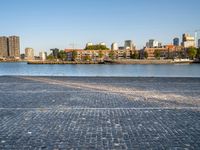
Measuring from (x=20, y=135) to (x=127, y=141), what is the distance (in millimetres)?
2463

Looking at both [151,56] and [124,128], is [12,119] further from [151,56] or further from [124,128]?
[151,56]

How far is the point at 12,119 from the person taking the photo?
808 centimetres

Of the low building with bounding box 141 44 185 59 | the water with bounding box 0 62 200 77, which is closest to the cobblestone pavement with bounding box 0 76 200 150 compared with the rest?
the water with bounding box 0 62 200 77

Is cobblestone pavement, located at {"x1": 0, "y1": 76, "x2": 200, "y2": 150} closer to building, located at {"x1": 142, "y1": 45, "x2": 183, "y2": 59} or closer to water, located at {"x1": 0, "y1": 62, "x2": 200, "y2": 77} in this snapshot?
water, located at {"x1": 0, "y1": 62, "x2": 200, "y2": 77}

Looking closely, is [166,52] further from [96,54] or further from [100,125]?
[100,125]

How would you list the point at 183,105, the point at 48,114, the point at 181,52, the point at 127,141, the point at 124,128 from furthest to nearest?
1. the point at 181,52
2. the point at 183,105
3. the point at 48,114
4. the point at 124,128
5. the point at 127,141

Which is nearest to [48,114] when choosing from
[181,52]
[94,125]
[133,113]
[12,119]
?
[12,119]

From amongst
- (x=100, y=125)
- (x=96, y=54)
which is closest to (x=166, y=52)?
(x=96, y=54)

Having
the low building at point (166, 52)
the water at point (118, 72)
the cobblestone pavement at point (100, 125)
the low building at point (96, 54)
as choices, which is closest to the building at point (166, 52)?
the low building at point (166, 52)

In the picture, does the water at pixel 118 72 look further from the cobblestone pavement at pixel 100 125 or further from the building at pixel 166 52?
the building at pixel 166 52

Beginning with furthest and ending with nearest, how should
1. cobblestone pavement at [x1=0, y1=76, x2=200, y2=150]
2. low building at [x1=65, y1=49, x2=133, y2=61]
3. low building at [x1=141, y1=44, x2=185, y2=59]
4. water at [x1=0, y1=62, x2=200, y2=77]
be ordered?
low building at [x1=141, y1=44, x2=185, y2=59] < low building at [x1=65, y1=49, x2=133, y2=61] < water at [x1=0, y1=62, x2=200, y2=77] < cobblestone pavement at [x1=0, y1=76, x2=200, y2=150]

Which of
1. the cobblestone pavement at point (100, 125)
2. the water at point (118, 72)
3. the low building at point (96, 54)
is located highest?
the low building at point (96, 54)

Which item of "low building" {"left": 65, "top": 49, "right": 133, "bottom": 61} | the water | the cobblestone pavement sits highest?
"low building" {"left": 65, "top": 49, "right": 133, "bottom": 61}

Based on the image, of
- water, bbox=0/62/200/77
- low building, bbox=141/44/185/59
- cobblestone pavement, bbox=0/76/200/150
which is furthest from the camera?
low building, bbox=141/44/185/59
